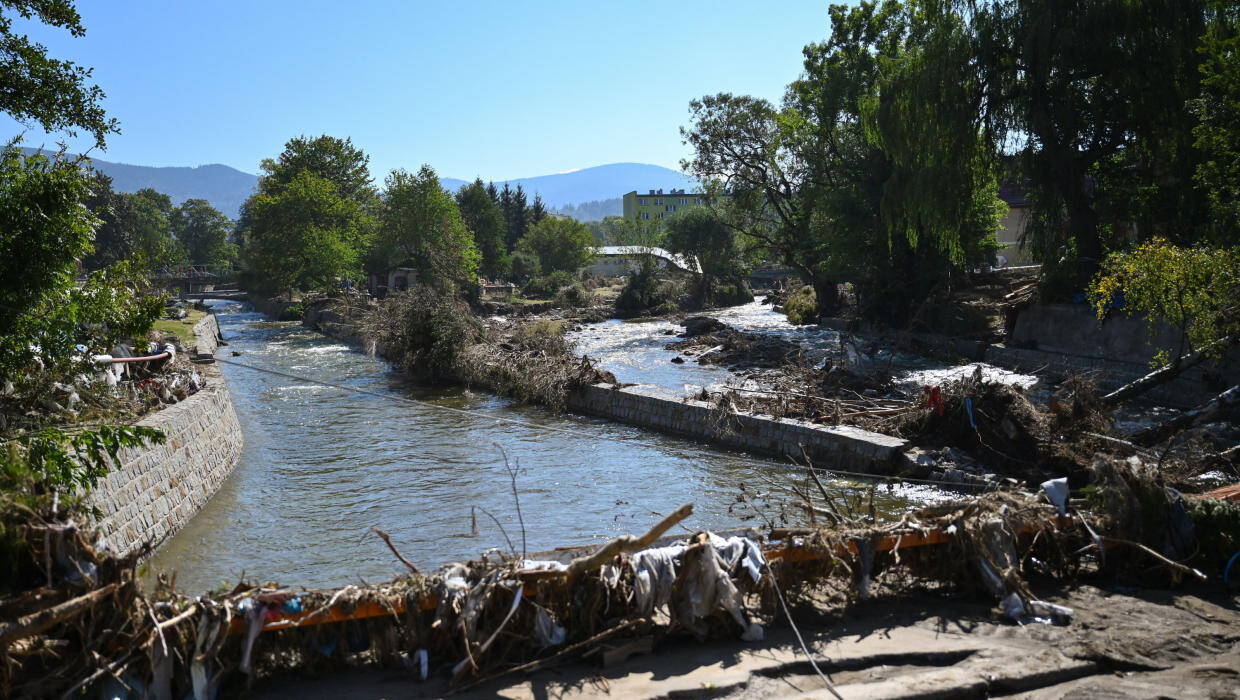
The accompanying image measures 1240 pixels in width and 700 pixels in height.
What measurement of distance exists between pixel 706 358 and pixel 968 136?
10937 mm

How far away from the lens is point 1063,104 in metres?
22.0

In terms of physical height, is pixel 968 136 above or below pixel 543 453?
above

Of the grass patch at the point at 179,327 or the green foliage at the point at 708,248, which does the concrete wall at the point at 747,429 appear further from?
the green foliage at the point at 708,248

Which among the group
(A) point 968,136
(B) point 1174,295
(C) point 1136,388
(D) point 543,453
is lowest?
(D) point 543,453

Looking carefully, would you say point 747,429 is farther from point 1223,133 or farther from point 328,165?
point 328,165

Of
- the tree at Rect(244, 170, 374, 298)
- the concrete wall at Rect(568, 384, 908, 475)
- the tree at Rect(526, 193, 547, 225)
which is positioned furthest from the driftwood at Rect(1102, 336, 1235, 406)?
the tree at Rect(526, 193, 547, 225)

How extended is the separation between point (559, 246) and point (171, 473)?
66627 mm

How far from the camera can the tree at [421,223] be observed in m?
50.2

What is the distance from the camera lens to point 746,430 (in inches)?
637

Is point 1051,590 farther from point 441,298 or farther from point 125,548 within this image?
point 441,298

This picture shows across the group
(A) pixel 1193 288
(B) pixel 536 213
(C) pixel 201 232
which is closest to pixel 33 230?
(A) pixel 1193 288

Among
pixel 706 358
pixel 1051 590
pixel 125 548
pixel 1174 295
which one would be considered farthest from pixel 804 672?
pixel 706 358

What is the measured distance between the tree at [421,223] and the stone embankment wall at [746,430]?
3108 centimetres

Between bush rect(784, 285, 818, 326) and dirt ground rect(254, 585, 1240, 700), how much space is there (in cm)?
3400
